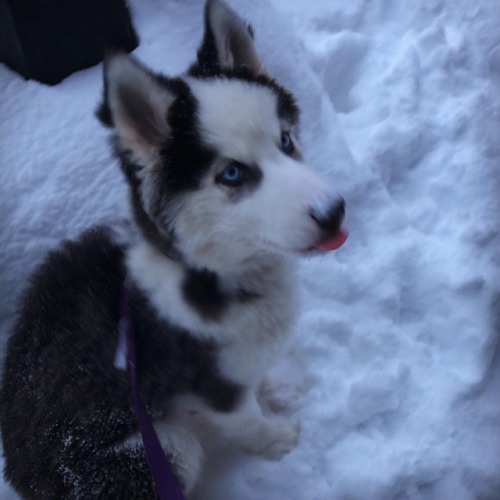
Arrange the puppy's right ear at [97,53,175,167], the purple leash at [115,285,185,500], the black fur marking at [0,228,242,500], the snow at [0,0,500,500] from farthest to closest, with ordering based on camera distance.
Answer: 1. the snow at [0,0,500,500]
2. the black fur marking at [0,228,242,500]
3. the purple leash at [115,285,185,500]
4. the puppy's right ear at [97,53,175,167]

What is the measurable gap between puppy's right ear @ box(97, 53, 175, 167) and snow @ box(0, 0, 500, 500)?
0.86m

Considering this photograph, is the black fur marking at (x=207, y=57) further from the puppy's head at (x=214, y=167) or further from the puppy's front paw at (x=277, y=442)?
the puppy's front paw at (x=277, y=442)

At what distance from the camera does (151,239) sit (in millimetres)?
1531

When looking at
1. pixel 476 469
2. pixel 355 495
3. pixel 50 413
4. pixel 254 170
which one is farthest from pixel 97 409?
pixel 476 469

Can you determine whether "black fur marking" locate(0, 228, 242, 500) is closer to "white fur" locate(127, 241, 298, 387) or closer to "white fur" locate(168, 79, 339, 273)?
"white fur" locate(127, 241, 298, 387)

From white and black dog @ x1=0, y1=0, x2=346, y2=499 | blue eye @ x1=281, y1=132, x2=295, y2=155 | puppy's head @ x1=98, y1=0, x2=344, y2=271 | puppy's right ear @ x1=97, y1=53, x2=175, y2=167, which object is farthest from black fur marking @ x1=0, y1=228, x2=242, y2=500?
blue eye @ x1=281, y1=132, x2=295, y2=155

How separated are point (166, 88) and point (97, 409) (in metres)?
0.88

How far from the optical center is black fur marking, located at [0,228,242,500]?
5.13 ft

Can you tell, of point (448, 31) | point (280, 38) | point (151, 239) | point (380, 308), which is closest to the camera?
point (151, 239)

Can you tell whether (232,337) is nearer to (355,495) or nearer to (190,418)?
(190,418)

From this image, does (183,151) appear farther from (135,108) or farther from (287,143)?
(287,143)

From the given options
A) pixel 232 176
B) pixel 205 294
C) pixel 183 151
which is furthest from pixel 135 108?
pixel 205 294

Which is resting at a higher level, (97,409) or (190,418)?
(97,409)

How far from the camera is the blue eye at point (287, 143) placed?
57.0 inches
